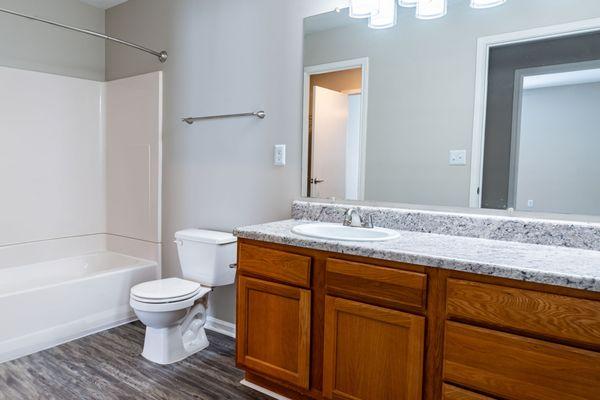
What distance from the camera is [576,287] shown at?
48.9 inches

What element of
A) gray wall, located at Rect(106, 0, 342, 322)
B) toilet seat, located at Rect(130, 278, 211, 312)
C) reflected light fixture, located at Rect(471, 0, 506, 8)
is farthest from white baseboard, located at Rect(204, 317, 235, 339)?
reflected light fixture, located at Rect(471, 0, 506, 8)

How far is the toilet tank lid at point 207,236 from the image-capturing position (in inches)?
99.3

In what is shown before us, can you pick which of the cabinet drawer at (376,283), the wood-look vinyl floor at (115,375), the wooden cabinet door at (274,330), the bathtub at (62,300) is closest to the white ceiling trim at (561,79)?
the cabinet drawer at (376,283)

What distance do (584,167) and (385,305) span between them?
97 cm

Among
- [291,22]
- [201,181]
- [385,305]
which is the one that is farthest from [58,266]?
A: [385,305]

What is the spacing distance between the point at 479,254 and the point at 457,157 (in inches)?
23.1

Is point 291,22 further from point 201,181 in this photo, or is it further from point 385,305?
point 385,305

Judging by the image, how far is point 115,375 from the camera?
226 centimetres

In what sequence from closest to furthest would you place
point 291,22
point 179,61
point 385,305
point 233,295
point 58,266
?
point 385,305
point 291,22
point 233,295
point 179,61
point 58,266

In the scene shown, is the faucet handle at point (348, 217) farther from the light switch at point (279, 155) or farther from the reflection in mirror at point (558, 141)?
the reflection in mirror at point (558, 141)

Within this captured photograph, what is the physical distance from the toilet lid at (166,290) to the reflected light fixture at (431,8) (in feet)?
6.27

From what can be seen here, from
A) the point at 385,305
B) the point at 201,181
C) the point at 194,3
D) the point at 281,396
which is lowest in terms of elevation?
the point at 281,396

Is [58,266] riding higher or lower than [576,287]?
lower

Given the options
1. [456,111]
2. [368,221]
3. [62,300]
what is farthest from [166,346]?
[456,111]
